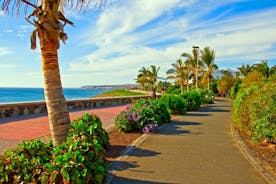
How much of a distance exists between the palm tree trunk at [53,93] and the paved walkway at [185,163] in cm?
140

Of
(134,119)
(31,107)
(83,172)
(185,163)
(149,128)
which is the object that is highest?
(31,107)

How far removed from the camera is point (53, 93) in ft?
16.3

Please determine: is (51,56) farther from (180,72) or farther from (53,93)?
(180,72)

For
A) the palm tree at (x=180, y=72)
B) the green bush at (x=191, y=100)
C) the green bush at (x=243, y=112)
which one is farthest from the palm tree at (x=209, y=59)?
the green bush at (x=243, y=112)

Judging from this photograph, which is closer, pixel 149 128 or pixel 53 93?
pixel 53 93

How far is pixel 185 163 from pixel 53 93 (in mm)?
3216

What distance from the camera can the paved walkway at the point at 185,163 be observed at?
491cm

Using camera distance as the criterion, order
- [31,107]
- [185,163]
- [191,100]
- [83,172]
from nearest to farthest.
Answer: [83,172]
[185,163]
[31,107]
[191,100]

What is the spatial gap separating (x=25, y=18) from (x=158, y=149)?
4466mm

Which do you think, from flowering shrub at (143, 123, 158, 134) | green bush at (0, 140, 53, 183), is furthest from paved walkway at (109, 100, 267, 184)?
green bush at (0, 140, 53, 183)

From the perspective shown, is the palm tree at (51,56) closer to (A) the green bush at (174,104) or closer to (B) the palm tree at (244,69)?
(A) the green bush at (174,104)

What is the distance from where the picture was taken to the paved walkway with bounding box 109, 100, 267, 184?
16.1ft

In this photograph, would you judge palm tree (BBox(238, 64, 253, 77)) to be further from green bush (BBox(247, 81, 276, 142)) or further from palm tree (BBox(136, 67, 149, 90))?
green bush (BBox(247, 81, 276, 142))

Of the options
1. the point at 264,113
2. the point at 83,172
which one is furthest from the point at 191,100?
the point at 83,172
